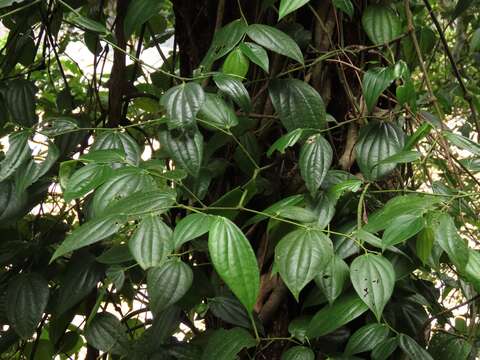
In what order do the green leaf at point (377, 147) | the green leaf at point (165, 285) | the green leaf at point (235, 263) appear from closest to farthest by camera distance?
the green leaf at point (235, 263) → the green leaf at point (165, 285) → the green leaf at point (377, 147)

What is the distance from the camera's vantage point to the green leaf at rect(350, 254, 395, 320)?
0.68 m

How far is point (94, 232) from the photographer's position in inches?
24.8

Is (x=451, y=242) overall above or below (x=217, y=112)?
below

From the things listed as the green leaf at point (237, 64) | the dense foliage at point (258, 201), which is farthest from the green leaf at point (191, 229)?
the green leaf at point (237, 64)

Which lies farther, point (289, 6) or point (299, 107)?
point (299, 107)

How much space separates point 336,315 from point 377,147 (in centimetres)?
20

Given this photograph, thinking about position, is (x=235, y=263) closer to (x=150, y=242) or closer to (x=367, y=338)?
(x=150, y=242)

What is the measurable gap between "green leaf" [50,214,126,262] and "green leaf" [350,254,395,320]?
0.77 ft

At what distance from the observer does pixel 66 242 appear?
63 centimetres

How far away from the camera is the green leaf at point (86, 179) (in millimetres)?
679

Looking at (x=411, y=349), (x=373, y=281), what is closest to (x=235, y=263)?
(x=373, y=281)

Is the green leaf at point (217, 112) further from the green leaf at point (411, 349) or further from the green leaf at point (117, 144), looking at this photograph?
the green leaf at point (411, 349)

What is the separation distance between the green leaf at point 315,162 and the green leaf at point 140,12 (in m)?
0.25

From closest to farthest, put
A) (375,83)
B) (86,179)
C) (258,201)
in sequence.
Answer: (86,179) < (375,83) < (258,201)
